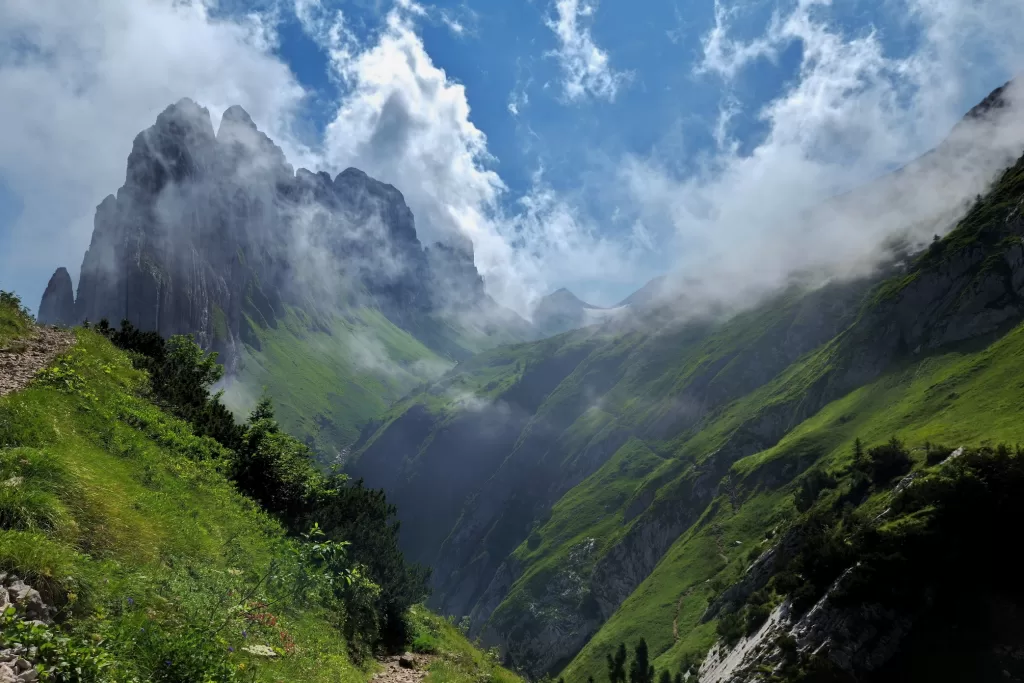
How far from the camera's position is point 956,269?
18750 centimetres

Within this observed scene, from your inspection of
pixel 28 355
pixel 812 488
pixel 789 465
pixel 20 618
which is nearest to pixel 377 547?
pixel 28 355

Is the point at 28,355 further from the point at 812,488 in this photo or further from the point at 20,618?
the point at 812,488

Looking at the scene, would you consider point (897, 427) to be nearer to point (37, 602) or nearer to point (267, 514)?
point (267, 514)

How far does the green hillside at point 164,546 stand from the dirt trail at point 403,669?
0.54m

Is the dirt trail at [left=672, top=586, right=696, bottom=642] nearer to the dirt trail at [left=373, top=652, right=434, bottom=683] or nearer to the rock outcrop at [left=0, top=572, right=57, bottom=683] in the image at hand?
the dirt trail at [left=373, top=652, right=434, bottom=683]

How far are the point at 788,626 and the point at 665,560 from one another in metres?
127

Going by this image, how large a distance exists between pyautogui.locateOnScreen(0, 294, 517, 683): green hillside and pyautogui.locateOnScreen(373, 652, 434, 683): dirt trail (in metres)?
0.54

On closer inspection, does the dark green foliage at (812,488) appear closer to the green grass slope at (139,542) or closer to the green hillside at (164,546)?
the green hillside at (164,546)

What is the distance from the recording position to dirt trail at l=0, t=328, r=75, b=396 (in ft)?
62.7

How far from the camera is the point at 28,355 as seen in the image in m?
22.9

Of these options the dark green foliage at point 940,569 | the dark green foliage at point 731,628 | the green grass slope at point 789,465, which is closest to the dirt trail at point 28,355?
the dark green foliage at point 940,569

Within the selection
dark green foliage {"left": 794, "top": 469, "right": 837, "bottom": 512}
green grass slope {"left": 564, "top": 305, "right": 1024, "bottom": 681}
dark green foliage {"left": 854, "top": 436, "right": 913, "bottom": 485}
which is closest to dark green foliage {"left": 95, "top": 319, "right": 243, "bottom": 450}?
dark green foliage {"left": 854, "top": 436, "right": 913, "bottom": 485}

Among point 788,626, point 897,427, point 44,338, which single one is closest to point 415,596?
point 44,338

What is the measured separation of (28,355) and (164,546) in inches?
607
